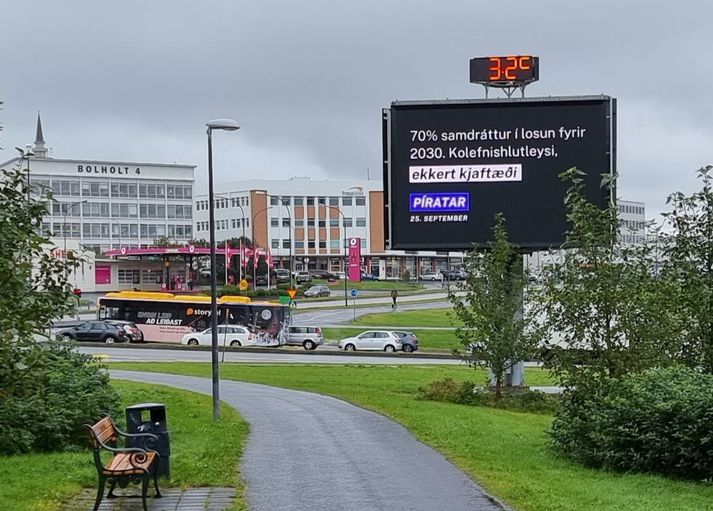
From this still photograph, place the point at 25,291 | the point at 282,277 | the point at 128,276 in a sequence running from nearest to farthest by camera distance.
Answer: the point at 25,291, the point at 128,276, the point at 282,277

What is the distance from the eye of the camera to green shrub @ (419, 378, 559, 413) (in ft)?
85.2

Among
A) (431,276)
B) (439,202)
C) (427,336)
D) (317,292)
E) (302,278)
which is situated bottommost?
(427,336)

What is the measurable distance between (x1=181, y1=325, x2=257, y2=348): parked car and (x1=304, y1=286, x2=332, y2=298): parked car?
4100 cm

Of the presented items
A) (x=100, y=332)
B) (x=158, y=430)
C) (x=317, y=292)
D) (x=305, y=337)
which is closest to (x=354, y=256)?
(x=317, y=292)

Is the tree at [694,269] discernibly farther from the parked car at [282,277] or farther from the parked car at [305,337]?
the parked car at [282,277]

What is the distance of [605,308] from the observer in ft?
51.2

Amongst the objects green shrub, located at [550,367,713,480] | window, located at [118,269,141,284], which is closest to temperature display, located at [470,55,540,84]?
green shrub, located at [550,367,713,480]

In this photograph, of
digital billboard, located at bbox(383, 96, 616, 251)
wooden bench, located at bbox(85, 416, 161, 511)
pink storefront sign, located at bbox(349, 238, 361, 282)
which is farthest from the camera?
pink storefront sign, located at bbox(349, 238, 361, 282)

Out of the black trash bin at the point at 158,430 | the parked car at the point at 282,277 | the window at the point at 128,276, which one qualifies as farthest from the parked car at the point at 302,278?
the black trash bin at the point at 158,430

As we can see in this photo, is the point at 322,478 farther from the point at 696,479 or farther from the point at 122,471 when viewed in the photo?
the point at 696,479

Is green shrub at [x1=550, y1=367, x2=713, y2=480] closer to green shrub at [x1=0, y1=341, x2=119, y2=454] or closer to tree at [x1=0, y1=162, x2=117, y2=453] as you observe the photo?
green shrub at [x1=0, y1=341, x2=119, y2=454]

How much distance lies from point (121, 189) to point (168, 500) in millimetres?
124162

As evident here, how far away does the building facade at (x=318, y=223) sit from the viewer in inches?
5778

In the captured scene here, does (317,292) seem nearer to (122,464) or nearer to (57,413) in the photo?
(57,413)
